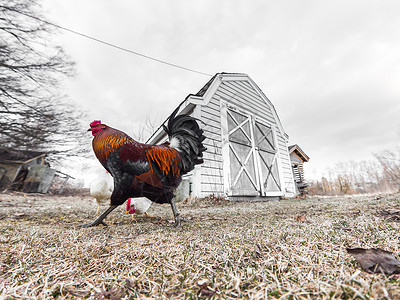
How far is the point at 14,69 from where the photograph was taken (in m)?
9.36

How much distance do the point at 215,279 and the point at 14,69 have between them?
1393 cm

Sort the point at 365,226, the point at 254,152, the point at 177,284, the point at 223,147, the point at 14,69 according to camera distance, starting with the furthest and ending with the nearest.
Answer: the point at 14,69
the point at 254,152
the point at 223,147
the point at 365,226
the point at 177,284

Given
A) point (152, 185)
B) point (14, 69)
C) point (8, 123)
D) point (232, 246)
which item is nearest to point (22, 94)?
point (14, 69)

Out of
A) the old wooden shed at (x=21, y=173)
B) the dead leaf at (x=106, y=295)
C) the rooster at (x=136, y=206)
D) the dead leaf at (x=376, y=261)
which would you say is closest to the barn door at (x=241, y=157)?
the rooster at (x=136, y=206)

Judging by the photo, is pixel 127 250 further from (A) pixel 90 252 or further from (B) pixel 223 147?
(B) pixel 223 147

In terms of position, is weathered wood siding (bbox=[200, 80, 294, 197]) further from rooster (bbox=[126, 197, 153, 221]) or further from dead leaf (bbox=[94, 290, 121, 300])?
dead leaf (bbox=[94, 290, 121, 300])

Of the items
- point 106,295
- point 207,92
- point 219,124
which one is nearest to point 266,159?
point 219,124

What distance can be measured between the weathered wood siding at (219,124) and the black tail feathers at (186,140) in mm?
3289

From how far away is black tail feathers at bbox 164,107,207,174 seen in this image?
3.04 metres

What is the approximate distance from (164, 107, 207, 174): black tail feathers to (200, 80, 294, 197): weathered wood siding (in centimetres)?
329

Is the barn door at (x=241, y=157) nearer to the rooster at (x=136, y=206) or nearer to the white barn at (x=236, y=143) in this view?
the white barn at (x=236, y=143)

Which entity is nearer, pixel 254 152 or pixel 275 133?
pixel 254 152

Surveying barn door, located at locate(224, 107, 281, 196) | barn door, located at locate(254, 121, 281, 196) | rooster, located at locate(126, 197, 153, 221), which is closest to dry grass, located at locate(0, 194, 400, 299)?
rooster, located at locate(126, 197, 153, 221)

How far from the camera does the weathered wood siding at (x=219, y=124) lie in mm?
6613
